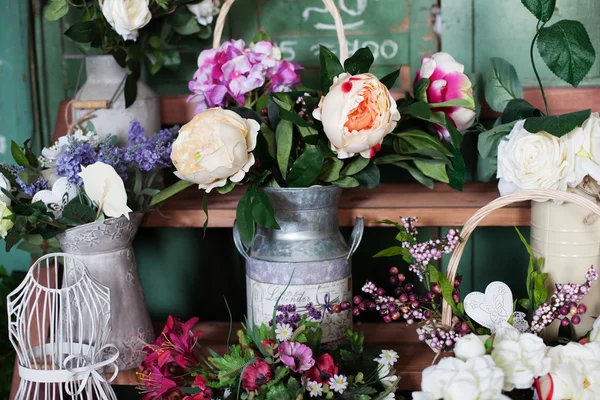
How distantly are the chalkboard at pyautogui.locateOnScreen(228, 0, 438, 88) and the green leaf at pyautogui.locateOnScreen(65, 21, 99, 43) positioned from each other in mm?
288

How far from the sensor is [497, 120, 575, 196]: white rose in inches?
40.5

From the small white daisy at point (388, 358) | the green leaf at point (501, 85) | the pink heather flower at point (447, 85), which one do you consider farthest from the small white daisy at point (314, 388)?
the green leaf at point (501, 85)

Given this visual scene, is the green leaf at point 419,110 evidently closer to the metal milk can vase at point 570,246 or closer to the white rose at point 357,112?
the white rose at point 357,112

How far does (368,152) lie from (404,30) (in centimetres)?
46

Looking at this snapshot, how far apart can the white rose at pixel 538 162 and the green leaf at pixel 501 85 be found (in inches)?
5.5

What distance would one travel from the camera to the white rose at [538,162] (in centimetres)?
103

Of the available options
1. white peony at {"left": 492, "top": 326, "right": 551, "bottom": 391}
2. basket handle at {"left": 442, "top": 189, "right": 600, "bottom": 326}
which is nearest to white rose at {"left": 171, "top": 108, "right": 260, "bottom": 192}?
basket handle at {"left": 442, "top": 189, "right": 600, "bottom": 326}

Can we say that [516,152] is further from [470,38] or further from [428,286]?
[470,38]

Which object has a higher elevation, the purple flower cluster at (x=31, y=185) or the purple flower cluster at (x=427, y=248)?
the purple flower cluster at (x=31, y=185)

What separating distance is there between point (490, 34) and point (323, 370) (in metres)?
0.73

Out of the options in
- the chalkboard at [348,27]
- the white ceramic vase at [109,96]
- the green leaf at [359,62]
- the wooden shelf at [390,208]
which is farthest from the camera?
the chalkboard at [348,27]

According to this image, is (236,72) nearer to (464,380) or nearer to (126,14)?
(126,14)

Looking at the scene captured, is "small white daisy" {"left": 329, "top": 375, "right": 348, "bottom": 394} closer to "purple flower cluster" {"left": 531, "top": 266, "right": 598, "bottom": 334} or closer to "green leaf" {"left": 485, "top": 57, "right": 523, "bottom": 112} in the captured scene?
"purple flower cluster" {"left": 531, "top": 266, "right": 598, "bottom": 334}

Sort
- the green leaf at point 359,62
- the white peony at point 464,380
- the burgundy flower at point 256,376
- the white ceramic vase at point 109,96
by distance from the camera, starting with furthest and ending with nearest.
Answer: the white ceramic vase at point 109,96
the green leaf at point 359,62
the burgundy flower at point 256,376
the white peony at point 464,380
